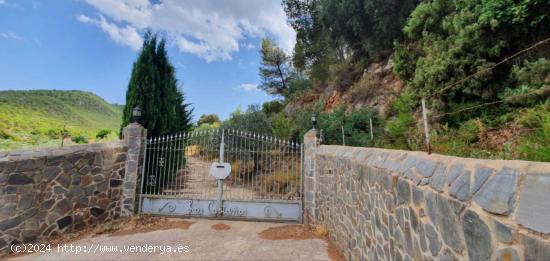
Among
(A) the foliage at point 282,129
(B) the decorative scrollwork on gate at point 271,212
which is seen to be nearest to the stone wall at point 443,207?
(B) the decorative scrollwork on gate at point 271,212

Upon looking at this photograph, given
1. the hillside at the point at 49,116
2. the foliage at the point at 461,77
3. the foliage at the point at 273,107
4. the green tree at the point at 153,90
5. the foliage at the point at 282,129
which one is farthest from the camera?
the foliage at the point at 273,107

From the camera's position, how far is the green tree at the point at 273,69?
62.3 ft

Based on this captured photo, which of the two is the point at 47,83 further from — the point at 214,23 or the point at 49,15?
the point at 214,23

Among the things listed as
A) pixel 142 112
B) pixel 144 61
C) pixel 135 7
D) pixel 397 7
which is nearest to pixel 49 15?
pixel 135 7

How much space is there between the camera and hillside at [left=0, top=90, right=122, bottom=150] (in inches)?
471

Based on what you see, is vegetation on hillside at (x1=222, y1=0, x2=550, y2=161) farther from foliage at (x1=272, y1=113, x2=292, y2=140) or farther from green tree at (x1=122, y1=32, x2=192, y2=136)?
green tree at (x1=122, y1=32, x2=192, y2=136)

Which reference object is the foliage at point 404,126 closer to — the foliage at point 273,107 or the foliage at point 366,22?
the foliage at point 366,22

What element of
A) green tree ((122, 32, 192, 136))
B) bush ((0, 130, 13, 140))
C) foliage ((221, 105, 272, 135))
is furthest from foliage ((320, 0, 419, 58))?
bush ((0, 130, 13, 140))

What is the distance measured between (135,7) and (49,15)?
326cm

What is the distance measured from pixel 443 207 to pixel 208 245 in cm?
399

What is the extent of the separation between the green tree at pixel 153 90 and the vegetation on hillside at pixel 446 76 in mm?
3539

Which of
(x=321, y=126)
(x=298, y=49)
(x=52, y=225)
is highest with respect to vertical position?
(x=298, y=49)

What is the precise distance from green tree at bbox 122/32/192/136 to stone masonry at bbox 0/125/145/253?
86 cm

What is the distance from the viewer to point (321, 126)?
8.85 m
